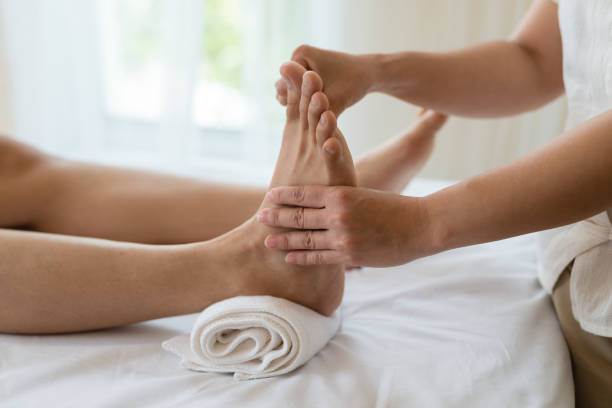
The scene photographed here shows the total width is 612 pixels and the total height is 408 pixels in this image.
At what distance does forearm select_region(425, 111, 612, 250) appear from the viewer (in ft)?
2.03

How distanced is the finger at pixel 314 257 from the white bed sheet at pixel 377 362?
0.45 ft

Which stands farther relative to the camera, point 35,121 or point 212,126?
point 212,126

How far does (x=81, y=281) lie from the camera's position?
0.80 m

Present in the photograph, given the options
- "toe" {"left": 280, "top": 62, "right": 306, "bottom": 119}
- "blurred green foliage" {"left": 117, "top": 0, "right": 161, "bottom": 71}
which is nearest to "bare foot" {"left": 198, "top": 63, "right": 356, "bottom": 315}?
"toe" {"left": 280, "top": 62, "right": 306, "bottom": 119}

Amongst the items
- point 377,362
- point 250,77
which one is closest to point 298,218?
point 377,362

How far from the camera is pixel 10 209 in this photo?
939 mm

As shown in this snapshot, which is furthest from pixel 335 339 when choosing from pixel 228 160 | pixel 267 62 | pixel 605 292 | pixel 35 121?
pixel 35 121

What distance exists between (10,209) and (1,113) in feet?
5.94

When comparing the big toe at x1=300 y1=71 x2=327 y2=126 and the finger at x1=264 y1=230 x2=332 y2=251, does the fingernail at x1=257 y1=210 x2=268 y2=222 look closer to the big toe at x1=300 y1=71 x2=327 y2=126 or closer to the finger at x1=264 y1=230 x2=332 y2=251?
the finger at x1=264 y1=230 x2=332 y2=251

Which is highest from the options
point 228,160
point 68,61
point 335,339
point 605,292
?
point 68,61

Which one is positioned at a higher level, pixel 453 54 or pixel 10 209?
pixel 453 54

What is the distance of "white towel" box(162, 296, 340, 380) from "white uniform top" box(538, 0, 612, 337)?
369 millimetres

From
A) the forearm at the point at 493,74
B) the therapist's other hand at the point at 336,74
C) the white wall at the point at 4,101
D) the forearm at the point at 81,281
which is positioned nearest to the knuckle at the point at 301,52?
the therapist's other hand at the point at 336,74

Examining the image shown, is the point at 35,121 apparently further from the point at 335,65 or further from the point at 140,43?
the point at 335,65
